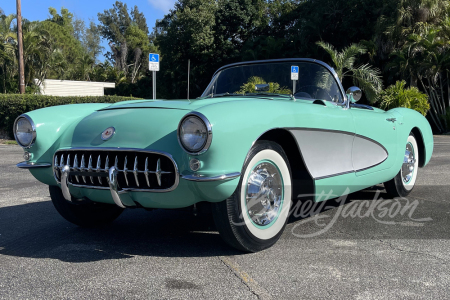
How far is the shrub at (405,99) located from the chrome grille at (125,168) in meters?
16.5

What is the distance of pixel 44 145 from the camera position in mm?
3309

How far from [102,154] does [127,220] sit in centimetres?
129

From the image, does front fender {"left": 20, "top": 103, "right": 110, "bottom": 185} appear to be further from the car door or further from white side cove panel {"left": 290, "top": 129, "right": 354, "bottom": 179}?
the car door

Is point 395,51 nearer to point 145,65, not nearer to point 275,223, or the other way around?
point 275,223

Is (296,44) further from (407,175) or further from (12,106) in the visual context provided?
(407,175)

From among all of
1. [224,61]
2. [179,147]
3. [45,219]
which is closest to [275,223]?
[179,147]

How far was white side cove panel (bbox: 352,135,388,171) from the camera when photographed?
3854mm

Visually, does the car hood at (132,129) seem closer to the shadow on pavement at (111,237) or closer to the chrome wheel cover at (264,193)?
the chrome wheel cover at (264,193)

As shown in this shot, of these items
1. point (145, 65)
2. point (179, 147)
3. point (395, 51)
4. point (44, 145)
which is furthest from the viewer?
point (145, 65)

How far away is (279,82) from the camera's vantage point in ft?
13.1

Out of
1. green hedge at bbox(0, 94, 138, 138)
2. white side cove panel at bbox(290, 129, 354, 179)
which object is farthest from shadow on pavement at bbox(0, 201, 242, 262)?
green hedge at bbox(0, 94, 138, 138)

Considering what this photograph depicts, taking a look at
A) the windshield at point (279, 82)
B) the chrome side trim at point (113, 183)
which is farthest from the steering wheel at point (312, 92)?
the chrome side trim at point (113, 183)

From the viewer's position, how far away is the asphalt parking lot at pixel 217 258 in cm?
234

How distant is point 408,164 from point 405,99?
1399cm
